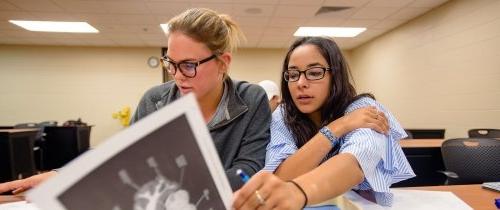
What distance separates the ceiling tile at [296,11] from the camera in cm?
493

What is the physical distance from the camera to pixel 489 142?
2146 mm

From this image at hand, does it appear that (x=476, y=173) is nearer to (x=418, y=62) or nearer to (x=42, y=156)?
(x=418, y=62)

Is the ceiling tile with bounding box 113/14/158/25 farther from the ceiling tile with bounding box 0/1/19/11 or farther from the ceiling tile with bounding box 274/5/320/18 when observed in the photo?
the ceiling tile with bounding box 274/5/320/18

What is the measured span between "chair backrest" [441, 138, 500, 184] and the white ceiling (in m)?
2.98

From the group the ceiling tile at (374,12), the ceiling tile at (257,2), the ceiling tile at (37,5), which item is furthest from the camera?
the ceiling tile at (374,12)

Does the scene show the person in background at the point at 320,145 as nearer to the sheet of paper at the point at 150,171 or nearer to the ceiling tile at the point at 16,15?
the sheet of paper at the point at 150,171

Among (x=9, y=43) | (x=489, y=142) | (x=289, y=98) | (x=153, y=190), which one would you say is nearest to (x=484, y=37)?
(x=489, y=142)

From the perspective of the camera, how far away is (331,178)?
79 cm

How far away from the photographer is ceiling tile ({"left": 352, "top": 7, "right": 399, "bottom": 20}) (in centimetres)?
508

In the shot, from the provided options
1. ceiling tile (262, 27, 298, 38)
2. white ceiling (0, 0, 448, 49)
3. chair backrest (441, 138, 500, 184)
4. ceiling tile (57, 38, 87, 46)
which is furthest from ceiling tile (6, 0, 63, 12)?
chair backrest (441, 138, 500, 184)

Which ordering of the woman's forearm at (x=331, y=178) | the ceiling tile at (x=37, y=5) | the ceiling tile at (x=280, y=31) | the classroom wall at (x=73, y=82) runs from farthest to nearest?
the classroom wall at (x=73, y=82), the ceiling tile at (x=280, y=31), the ceiling tile at (x=37, y=5), the woman's forearm at (x=331, y=178)

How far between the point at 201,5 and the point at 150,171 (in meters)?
4.59

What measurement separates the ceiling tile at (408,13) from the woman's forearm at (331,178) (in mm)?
4986

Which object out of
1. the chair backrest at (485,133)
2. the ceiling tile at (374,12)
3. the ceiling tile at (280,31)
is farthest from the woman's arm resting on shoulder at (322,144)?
the ceiling tile at (280,31)
